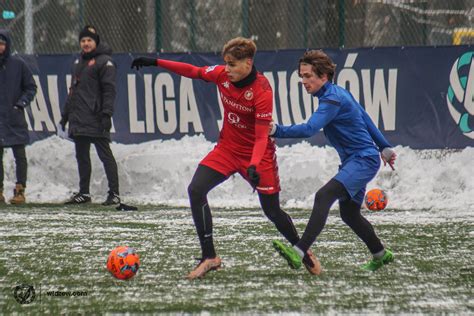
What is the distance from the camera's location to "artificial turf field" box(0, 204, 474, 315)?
254 inches

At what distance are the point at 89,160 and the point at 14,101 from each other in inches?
49.3

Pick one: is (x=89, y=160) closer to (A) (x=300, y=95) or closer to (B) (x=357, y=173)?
(A) (x=300, y=95)

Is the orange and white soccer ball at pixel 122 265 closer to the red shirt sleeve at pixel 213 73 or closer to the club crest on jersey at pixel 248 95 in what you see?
the club crest on jersey at pixel 248 95

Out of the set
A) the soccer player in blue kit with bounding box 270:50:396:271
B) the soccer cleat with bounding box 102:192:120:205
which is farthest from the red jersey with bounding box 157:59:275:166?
the soccer cleat with bounding box 102:192:120:205

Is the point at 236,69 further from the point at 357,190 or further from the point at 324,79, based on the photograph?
the point at 357,190

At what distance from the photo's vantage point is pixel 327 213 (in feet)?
25.3

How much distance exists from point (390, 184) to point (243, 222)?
2.86 metres

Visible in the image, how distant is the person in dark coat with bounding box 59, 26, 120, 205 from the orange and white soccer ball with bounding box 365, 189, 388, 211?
315 centimetres

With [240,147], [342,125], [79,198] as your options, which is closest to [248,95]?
[240,147]

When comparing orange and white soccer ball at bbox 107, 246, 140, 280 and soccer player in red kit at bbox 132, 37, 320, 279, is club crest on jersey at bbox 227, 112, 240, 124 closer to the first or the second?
soccer player in red kit at bbox 132, 37, 320, 279

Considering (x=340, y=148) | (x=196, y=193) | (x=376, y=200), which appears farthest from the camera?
(x=376, y=200)

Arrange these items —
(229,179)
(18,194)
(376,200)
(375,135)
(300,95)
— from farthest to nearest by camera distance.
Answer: (300,95) < (229,179) < (18,194) < (376,200) < (375,135)

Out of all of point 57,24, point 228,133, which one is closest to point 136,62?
point 228,133

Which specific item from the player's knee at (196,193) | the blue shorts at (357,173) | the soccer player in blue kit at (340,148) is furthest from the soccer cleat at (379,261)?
the player's knee at (196,193)
